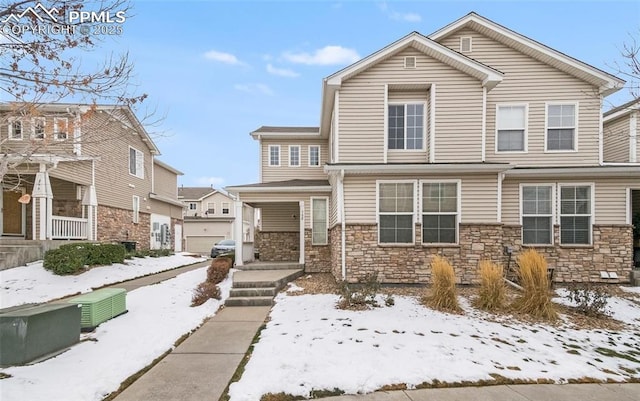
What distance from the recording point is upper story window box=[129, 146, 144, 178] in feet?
62.1

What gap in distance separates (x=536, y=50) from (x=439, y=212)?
6444 mm

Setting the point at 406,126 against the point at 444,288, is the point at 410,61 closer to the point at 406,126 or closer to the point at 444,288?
the point at 406,126

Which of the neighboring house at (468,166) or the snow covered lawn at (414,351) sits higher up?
the neighboring house at (468,166)

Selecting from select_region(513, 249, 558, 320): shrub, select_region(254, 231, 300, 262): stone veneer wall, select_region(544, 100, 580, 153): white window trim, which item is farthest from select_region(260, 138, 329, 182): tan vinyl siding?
select_region(513, 249, 558, 320): shrub

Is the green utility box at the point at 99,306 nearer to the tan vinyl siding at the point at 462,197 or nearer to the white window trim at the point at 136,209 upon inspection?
the tan vinyl siding at the point at 462,197

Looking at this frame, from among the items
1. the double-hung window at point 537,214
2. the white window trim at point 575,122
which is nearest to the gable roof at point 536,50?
the white window trim at point 575,122

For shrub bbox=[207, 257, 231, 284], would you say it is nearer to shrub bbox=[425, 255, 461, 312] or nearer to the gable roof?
shrub bbox=[425, 255, 461, 312]

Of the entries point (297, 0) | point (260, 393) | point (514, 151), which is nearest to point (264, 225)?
point (297, 0)

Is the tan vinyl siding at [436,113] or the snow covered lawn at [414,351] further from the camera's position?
the tan vinyl siding at [436,113]

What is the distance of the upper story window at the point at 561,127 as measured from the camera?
11219 mm

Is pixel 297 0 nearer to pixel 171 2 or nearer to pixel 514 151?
pixel 171 2

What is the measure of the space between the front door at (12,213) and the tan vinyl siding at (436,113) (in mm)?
13683

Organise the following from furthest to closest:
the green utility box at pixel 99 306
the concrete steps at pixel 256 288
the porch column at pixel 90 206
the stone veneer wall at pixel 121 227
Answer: the stone veneer wall at pixel 121 227 < the porch column at pixel 90 206 < the concrete steps at pixel 256 288 < the green utility box at pixel 99 306

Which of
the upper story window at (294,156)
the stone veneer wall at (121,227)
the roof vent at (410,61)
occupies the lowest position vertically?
the stone veneer wall at (121,227)
